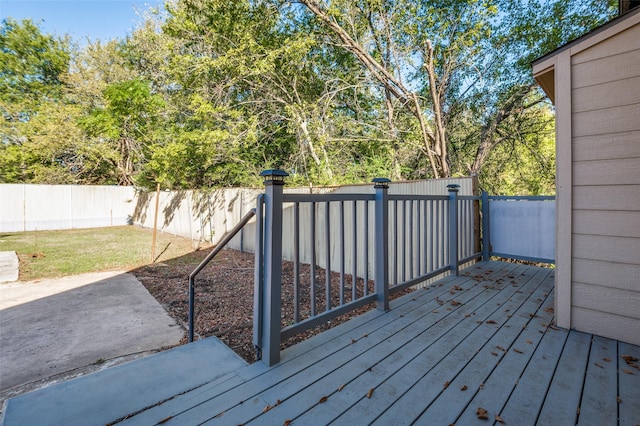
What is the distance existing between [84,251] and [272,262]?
8329 mm

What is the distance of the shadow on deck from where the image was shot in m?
1.30

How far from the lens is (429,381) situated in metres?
1.54

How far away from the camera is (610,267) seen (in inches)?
77.7

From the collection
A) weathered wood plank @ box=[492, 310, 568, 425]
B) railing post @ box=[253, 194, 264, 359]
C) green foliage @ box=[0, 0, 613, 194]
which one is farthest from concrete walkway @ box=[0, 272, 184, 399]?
green foliage @ box=[0, 0, 613, 194]

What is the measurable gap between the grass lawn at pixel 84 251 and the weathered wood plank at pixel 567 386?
21.7 ft

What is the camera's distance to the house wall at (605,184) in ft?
6.21

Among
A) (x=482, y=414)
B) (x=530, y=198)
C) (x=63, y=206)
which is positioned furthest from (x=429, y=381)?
(x=63, y=206)

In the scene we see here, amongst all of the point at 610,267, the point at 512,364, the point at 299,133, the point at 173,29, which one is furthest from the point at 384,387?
the point at 173,29

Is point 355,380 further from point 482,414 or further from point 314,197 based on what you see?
point 314,197

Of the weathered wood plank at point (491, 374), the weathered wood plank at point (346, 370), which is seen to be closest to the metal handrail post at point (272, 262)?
the weathered wood plank at point (346, 370)

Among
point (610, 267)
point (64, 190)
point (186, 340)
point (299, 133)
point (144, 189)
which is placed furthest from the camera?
point (144, 189)

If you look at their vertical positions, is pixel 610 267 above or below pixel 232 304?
above

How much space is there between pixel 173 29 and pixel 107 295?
23.2ft

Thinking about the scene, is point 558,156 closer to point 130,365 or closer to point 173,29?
point 130,365
